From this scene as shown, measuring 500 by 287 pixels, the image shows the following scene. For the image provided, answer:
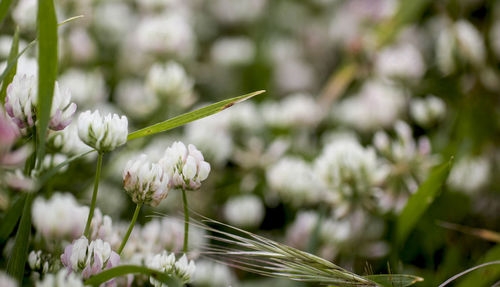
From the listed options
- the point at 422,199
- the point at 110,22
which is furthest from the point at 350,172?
the point at 110,22

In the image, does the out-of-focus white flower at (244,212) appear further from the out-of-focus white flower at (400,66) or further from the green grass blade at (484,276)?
the out-of-focus white flower at (400,66)

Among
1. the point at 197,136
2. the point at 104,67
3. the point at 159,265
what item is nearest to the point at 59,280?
the point at 159,265

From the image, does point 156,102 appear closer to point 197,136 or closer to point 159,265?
point 197,136

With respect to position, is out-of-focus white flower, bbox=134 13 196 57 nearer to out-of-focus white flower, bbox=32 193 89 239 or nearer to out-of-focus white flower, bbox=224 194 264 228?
out-of-focus white flower, bbox=224 194 264 228

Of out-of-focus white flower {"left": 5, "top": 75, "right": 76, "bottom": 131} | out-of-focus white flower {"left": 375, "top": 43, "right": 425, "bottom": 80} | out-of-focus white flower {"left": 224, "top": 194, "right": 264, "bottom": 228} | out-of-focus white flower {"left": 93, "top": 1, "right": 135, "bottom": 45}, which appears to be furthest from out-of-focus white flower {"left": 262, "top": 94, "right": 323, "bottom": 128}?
out-of-focus white flower {"left": 5, "top": 75, "right": 76, "bottom": 131}

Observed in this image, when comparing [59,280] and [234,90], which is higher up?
[234,90]
